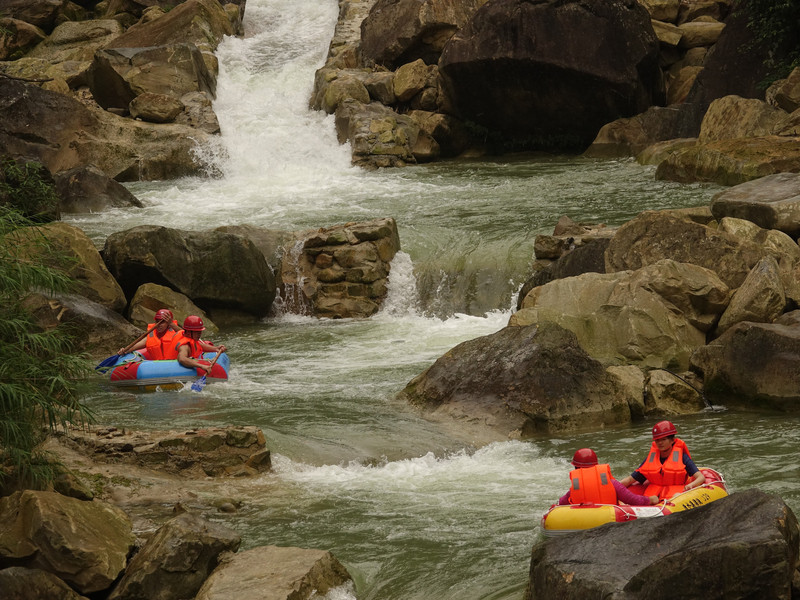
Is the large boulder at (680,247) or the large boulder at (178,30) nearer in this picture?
the large boulder at (680,247)

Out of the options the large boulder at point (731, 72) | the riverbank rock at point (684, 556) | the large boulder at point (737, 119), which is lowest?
the riverbank rock at point (684, 556)

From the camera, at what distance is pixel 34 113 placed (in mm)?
21734

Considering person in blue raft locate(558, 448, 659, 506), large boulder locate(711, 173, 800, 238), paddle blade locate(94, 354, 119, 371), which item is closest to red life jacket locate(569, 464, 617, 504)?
person in blue raft locate(558, 448, 659, 506)

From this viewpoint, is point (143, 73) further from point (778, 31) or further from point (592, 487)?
point (592, 487)

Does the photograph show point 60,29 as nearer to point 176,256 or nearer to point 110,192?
point 110,192

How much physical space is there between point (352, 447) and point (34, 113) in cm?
1523

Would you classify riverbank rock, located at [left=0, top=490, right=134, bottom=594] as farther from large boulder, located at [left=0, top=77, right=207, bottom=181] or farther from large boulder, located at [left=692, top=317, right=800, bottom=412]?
large boulder, located at [left=0, top=77, right=207, bottom=181]

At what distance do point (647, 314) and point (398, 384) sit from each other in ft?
8.83

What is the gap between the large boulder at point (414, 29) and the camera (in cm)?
2691

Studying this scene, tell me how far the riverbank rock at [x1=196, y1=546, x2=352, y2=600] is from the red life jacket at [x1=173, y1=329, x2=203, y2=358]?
563cm

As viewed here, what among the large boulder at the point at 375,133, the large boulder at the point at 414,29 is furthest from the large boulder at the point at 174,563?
the large boulder at the point at 414,29

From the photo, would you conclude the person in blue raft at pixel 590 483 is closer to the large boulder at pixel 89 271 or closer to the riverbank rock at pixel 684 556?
the riverbank rock at pixel 684 556

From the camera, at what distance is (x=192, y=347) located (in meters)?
11.9

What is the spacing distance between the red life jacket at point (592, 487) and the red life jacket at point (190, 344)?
20.4 ft
